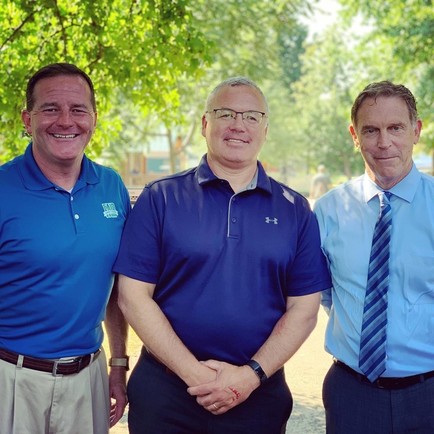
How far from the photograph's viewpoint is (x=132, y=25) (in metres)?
7.25

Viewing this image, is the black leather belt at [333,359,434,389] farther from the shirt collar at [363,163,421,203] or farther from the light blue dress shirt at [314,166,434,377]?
the shirt collar at [363,163,421,203]

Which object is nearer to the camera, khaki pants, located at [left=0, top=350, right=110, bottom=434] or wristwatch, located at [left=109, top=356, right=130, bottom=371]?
khaki pants, located at [left=0, top=350, right=110, bottom=434]

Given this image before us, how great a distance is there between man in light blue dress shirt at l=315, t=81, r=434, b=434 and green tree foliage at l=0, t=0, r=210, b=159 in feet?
11.7

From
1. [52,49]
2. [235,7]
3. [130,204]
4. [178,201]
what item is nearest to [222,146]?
[178,201]

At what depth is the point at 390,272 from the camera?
348 centimetres

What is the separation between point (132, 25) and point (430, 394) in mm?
5005

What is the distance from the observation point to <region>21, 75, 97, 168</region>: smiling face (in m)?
3.57

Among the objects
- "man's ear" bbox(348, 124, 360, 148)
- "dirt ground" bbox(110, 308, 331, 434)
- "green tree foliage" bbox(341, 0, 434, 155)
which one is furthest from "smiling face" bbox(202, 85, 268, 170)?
"green tree foliage" bbox(341, 0, 434, 155)

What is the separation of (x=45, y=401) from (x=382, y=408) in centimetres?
157

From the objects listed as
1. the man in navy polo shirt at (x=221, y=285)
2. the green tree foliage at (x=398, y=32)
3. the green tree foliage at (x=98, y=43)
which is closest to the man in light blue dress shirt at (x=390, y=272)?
the man in navy polo shirt at (x=221, y=285)

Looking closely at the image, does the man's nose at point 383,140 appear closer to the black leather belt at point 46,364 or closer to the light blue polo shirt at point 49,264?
the light blue polo shirt at point 49,264

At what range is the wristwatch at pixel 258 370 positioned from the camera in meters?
3.44

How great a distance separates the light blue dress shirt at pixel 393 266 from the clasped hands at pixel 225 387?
49 centimetres

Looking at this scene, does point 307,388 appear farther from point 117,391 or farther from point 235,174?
point 235,174
